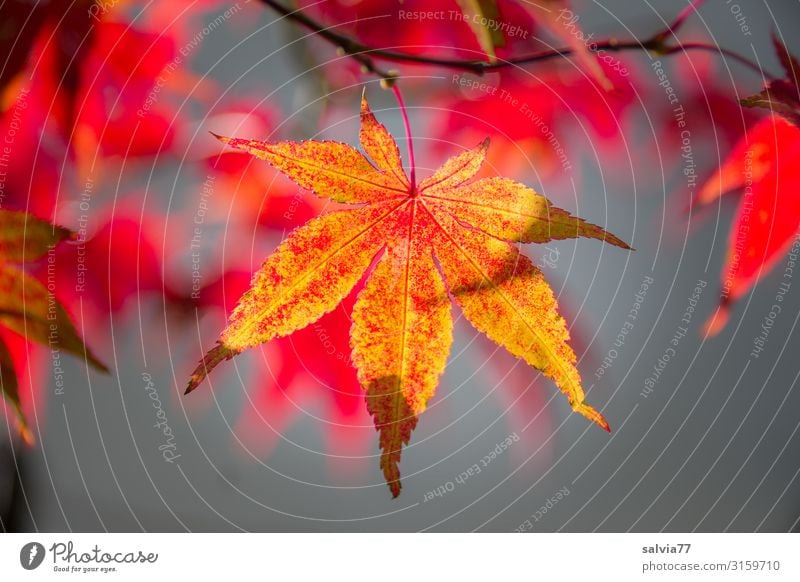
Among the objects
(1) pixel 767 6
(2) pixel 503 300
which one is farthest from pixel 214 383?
(1) pixel 767 6

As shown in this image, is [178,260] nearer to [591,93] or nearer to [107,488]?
Result: [107,488]

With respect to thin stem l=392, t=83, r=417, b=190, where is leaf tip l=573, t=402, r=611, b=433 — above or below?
below

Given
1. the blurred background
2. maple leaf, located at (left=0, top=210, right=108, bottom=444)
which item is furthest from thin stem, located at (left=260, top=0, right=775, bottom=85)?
maple leaf, located at (left=0, top=210, right=108, bottom=444)

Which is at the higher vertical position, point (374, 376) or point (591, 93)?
point (591, 93)

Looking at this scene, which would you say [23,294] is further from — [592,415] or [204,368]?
[592,415]

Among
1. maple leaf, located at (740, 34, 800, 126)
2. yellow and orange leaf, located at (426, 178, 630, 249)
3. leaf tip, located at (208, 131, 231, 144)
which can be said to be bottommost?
yellow and orange leaf, located at (426, 178, 630, 249)

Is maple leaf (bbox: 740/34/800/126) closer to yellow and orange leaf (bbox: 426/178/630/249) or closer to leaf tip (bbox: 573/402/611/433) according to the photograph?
yellow and orange leaf (bbox: 426/178/630/249)
